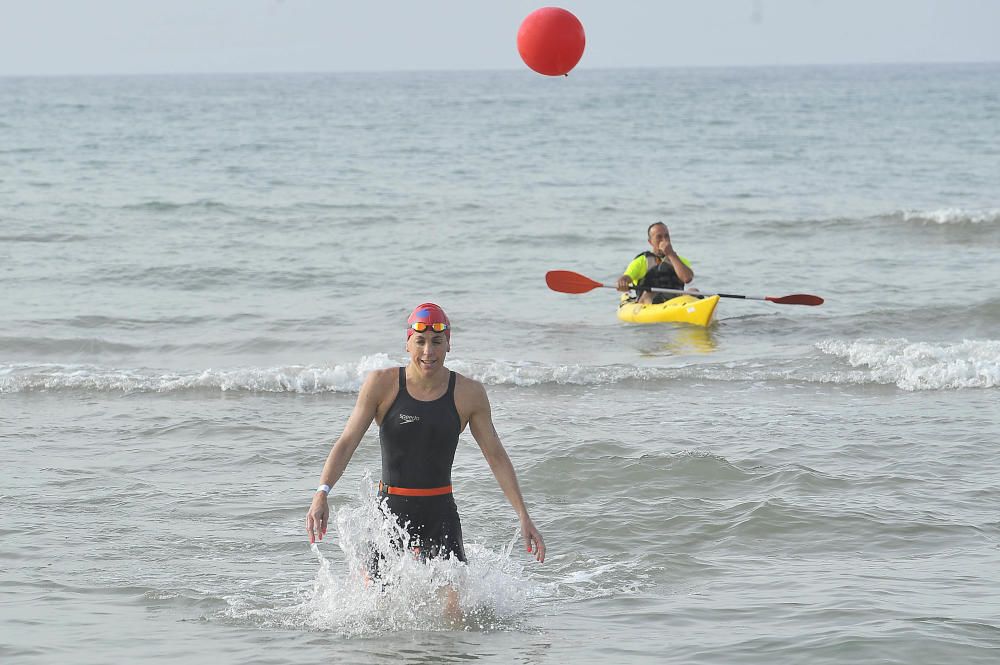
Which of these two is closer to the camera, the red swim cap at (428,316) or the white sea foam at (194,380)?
the red swim cap at (428,316)

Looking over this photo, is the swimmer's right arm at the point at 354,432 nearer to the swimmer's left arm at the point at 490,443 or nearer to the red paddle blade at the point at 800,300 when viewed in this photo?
the swimmer's left arm at the point at 490,443

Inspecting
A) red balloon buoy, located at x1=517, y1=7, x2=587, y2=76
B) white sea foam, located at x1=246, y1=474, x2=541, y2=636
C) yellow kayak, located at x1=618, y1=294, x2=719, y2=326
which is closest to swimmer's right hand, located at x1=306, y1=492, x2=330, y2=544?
white sea foam, located at x1=246, y1=474, x2=541, y2=636

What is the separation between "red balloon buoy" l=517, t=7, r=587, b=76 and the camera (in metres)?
9.34

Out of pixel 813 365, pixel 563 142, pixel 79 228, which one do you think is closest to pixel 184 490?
pixel 813 365

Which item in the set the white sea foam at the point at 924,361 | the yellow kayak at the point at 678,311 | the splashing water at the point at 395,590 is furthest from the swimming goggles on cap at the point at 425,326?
the yellow kayak at the point at 678,311

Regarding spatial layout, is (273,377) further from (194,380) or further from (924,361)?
(924,361)

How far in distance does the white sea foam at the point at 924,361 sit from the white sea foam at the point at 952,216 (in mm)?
9705

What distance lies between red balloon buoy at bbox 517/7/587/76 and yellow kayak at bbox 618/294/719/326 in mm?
5254

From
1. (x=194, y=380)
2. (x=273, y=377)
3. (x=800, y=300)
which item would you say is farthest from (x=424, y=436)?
(x=800, y=300)

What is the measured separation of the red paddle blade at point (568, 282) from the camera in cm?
1476

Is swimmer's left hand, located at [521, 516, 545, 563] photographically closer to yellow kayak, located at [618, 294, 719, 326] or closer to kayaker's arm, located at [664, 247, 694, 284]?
yellow kayak, located at [618, 294, 719, 326]

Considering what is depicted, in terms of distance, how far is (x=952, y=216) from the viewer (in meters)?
22.5

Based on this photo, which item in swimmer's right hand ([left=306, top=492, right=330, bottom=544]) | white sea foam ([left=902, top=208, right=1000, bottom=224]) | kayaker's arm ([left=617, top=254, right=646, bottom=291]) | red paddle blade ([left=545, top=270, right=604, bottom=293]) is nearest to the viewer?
swimmer's right hand ([left=306, top=492, right=330, bottom=544])

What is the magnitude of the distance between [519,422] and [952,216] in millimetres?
14852
